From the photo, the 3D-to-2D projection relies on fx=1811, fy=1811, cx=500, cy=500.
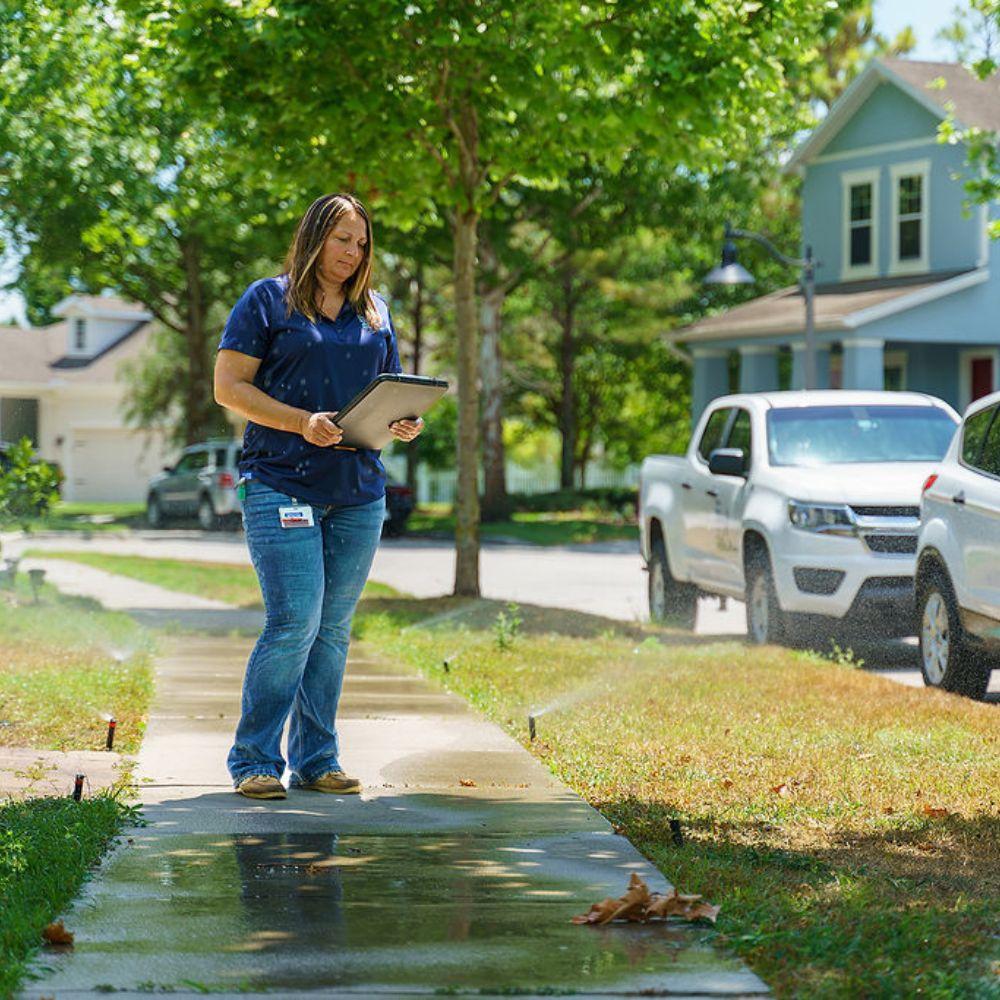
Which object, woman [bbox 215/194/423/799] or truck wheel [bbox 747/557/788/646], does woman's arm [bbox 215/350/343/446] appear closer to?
woman [bbox 215/194/423/799]

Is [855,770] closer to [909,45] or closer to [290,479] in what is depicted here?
[290,479]

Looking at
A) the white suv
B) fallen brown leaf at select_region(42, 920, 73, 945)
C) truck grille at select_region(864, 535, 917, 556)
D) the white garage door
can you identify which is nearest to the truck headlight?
truck grille at select_region(864, 535, 917, 556)

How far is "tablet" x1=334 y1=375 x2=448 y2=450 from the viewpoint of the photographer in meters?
6.07

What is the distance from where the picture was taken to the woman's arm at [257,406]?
6168mm

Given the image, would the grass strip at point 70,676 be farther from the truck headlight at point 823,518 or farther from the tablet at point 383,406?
the truck headlight at point 823,518

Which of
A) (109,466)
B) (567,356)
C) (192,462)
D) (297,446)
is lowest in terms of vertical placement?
(109,466)

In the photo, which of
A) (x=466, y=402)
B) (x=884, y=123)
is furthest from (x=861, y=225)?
(x=466, y=402)

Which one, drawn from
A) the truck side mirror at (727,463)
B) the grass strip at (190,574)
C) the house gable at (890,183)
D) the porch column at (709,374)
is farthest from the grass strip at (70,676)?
the porch column at (709,374)

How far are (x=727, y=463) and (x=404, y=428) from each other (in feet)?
21.3

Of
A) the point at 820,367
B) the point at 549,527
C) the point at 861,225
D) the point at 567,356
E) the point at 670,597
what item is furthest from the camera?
the point at 567,356

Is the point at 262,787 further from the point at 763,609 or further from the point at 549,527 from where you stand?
the point at 549,527

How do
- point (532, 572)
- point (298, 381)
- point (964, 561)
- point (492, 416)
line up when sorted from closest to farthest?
point (298, 381) → point (964, 561) → point (532, 572) → point (492, 416)

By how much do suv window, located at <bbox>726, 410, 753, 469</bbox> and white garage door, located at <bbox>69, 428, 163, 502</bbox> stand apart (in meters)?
43.4

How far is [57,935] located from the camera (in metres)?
4.40
